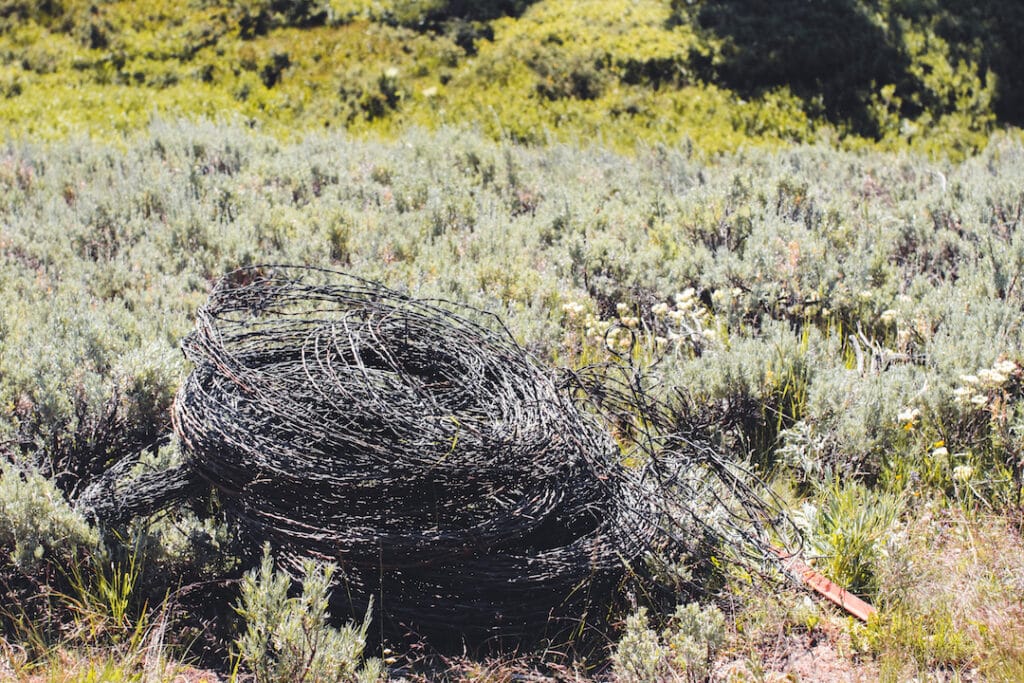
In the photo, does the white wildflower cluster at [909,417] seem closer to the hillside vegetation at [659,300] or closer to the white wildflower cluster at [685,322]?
the hillside vegetation at [659,300]

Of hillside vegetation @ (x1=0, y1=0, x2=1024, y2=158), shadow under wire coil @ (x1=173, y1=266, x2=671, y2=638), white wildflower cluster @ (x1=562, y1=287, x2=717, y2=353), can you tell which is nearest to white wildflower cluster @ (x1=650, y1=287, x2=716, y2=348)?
white wildflower cluster @ (x1=562, y1=287, x2=717, y2=353)

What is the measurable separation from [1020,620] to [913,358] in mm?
1925

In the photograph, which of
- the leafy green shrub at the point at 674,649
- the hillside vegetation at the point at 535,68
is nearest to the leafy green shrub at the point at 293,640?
the leafy green shrub at the point at 674,649

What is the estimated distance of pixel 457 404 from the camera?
3627 mm

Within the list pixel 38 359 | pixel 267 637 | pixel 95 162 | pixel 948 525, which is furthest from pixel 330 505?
pixel 95 162

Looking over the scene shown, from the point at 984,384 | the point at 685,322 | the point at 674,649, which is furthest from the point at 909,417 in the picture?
the point at 674,649

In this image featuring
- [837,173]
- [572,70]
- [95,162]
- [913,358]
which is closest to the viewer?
[913,358]

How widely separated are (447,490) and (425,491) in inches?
3.2

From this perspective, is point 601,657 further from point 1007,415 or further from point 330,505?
point 1007,415

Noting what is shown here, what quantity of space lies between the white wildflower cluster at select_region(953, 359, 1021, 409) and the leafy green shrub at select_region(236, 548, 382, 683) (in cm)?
286

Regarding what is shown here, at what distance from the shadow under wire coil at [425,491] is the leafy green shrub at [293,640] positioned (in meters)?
0.32

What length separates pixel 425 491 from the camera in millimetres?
3047

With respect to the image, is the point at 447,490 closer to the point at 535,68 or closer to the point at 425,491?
the point at 425,491

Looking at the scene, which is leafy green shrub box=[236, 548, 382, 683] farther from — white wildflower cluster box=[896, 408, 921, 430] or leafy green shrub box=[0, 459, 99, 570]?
white wildflower cluster box=[896, 408, 921, 430]
